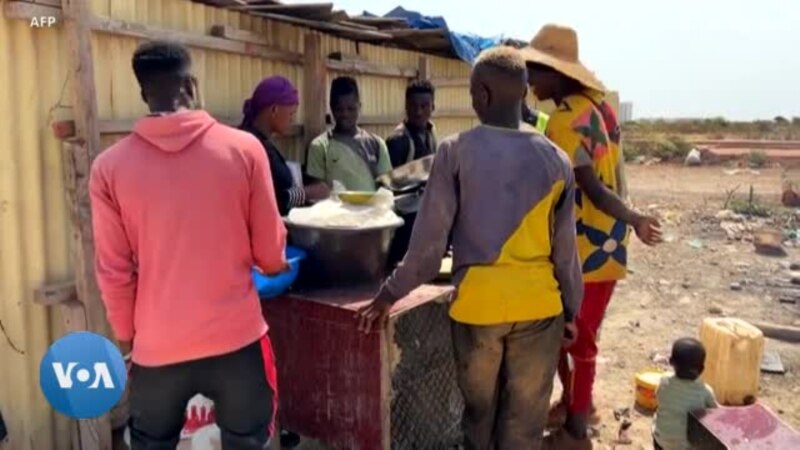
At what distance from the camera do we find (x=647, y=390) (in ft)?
15.3

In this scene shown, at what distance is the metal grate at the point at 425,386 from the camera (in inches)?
132

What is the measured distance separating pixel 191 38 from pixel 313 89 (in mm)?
1430

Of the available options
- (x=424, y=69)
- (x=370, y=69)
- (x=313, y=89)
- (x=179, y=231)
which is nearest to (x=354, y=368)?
(x=179, y=231)

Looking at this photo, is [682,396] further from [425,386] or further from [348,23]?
[348,23]

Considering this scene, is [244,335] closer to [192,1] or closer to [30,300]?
[30,300]

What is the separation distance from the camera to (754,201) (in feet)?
46.2

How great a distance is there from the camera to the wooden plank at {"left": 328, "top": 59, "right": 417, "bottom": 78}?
584cm

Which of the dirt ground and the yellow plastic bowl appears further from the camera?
the dirt ground

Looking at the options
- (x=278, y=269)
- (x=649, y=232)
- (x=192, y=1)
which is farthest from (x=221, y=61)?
(x=649, y=232)

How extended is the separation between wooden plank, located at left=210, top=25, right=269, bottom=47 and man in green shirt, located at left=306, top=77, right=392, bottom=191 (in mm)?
584

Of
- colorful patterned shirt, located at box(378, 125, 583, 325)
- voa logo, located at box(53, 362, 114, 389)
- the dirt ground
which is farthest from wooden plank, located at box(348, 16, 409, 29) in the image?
voa logo, located at box(53, 362, 114, 389)

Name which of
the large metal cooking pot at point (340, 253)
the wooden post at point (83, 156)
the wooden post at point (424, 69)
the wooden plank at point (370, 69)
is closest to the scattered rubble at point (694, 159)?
the wooden post at point (424, 69)

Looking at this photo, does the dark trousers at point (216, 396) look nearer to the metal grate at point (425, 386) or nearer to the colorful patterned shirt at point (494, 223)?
the colorful patterned shirt at point (494, 223)

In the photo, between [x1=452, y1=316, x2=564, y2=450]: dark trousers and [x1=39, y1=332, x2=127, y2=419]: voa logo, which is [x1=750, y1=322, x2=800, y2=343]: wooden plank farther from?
[x1=39, y1=332, x2=127, y2=419]: voa logo
